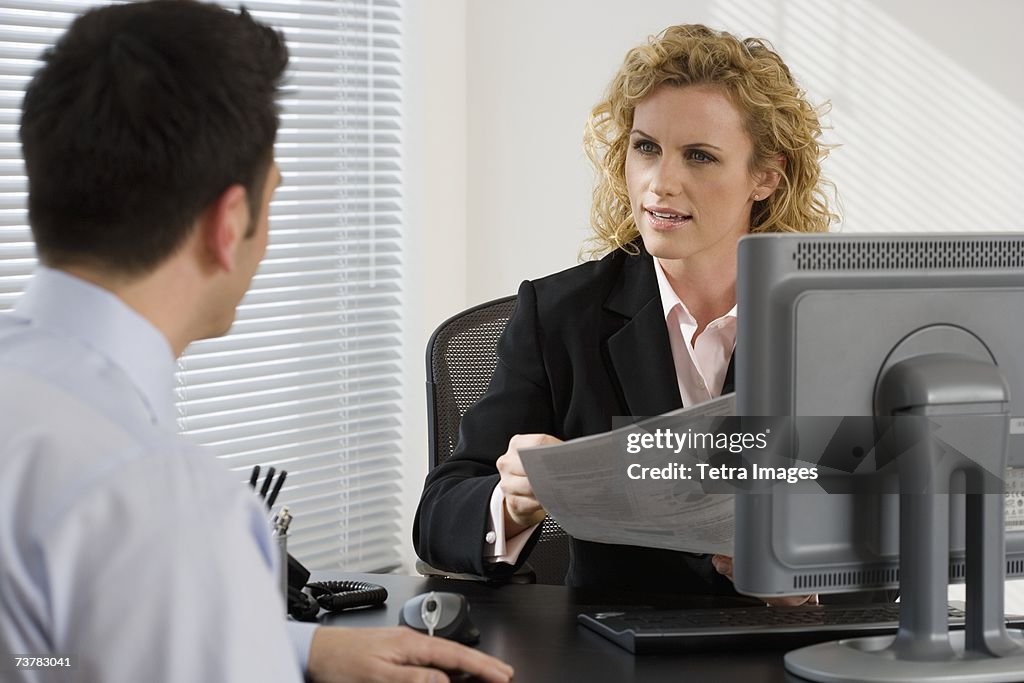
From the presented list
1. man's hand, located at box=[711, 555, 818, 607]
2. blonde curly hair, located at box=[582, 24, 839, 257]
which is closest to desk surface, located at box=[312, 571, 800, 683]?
man's hand, located at box=[711, 555, 818, 607]

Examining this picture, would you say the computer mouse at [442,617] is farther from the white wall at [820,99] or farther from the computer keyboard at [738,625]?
the white wall at [820,99]

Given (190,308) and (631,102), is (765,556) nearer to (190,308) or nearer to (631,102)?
(190,308)

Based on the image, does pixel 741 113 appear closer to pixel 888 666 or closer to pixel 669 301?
pixel 669 301

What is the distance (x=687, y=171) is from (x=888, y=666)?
101 cm

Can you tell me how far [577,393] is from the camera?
77.3 inches

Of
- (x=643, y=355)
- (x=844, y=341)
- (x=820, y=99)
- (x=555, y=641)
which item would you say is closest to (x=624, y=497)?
(x=555, y=641)

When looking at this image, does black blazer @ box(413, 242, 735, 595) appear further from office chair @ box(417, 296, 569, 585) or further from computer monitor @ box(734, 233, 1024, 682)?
computer monitor @ box(734, 233, 1024, 682)

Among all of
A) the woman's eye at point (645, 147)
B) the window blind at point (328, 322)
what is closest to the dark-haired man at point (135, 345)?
the woman's eye at point (645, 147)

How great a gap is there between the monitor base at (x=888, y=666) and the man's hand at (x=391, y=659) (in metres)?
0.33

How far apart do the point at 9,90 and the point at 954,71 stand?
2.43 metres

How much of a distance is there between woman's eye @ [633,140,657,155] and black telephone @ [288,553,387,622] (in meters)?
0.90

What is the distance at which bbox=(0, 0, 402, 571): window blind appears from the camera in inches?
127

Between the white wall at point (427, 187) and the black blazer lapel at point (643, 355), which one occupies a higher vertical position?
the white wall at point (427, 187)

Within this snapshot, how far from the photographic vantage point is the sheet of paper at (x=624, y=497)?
1.37 meters
